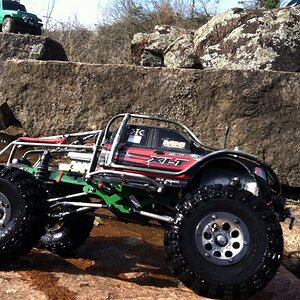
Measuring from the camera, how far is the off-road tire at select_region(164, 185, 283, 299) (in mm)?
3531

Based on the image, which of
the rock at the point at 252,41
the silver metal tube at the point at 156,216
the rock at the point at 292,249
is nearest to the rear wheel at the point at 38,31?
the rock at the point at 252,41

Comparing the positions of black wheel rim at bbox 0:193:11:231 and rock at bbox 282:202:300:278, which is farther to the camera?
rock at bbox 282:202:300:278

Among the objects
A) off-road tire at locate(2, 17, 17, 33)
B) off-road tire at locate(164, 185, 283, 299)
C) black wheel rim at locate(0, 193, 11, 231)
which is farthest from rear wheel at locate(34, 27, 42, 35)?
off-road tire at locate(164, 185, 283, 299)

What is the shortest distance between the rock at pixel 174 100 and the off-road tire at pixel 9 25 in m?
10.0

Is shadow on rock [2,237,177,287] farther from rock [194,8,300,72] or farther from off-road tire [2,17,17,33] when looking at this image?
off-road tire [2,17,17,33]

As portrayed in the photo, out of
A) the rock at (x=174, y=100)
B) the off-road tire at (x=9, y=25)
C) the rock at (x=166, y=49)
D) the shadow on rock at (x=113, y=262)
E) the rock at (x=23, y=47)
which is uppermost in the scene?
Answer: the off-road tire at (x=9, y=25)

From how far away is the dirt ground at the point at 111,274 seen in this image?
367 cm

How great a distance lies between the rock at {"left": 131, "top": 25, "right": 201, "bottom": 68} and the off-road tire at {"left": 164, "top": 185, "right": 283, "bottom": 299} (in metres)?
5.47

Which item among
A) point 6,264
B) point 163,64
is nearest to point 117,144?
point 6,264

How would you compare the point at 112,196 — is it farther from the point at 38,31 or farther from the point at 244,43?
the point at 38,31

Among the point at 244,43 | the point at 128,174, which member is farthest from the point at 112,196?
the point at 244,43

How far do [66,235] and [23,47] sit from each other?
5732 mm

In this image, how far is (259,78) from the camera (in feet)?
23.8

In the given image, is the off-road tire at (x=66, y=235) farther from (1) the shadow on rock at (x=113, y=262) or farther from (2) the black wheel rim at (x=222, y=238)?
(2) the black wheel rim at (x=222, y=238)
